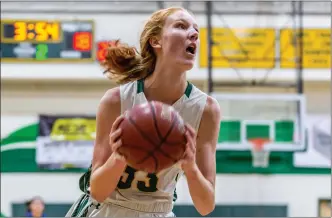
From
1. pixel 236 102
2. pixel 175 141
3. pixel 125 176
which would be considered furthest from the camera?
pixel 236 102

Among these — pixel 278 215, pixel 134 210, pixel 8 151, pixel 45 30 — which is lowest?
pixel 278 215

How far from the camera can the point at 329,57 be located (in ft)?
23.1

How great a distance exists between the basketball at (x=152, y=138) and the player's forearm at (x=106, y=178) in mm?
88

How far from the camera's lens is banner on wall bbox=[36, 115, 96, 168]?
6992 millimetres

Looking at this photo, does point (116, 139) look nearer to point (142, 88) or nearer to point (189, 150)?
point (189, 150)

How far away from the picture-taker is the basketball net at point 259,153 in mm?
6867

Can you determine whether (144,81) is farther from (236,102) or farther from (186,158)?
(236,102)

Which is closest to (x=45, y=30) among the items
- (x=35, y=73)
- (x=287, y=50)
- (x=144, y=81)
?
(x=35, y=73)

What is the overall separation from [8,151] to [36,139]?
1.27ft

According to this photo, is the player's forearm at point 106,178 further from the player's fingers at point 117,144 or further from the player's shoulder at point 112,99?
the player's shoulder at point 112,99

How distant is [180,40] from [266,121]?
501cm

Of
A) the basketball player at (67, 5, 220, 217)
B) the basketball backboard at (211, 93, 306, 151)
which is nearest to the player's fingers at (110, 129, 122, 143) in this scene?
the basketball player at (67, 5, 220, 217)

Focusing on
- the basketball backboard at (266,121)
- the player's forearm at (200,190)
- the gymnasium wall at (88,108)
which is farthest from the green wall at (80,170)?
the player's forearm at (200,190)

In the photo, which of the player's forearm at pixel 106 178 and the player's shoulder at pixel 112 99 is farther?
the player's shoulder at pixel 112 99
